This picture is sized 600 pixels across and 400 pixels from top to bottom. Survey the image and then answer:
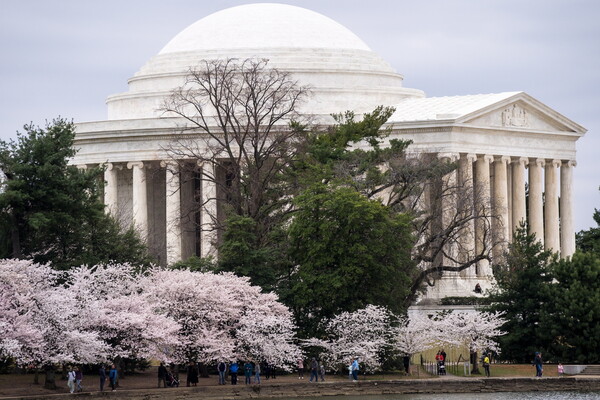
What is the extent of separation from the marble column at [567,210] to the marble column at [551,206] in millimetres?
566

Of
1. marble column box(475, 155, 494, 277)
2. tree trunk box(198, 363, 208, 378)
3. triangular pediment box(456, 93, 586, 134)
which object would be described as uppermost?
triangular pediment box(456, 93, 586, 134)

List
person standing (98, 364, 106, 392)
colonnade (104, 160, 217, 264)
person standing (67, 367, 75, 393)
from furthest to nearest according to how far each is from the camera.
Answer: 1. colonnade (104, 160, 217, 264)
2. person standing (98, 364, 106, 392)
3. person standing (67, 367, 75, 393)

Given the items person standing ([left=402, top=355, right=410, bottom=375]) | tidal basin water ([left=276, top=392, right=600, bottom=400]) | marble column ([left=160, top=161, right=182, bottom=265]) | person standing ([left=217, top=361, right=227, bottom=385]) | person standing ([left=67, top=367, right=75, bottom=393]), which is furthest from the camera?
marble column ([left=160, top=161, right=182, bottom=265])

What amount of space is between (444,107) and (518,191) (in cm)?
1000

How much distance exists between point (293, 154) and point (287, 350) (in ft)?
71.3

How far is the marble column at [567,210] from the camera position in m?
183

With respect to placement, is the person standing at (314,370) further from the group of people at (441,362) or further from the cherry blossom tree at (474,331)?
the cherry blossom tree at (474,331)

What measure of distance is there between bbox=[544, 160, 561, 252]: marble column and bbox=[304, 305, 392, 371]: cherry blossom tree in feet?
166

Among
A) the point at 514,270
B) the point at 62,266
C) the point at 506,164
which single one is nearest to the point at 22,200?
Answer: the point at 62,266

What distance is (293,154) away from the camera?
150 metres

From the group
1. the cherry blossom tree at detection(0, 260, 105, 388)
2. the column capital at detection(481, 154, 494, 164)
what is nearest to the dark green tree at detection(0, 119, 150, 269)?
the cherry blossom tree at detection(0, 260, 105, 388)

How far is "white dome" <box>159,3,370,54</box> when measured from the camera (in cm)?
19262

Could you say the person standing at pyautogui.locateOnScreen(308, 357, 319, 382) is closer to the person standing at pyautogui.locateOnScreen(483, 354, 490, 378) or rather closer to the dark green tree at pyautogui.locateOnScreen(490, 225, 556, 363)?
the person standing at pyautogui.locateOnScreen(483, 354, 490, 378)

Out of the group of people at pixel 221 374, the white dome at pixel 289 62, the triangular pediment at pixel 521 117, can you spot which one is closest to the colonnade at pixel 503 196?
the triangular pediment at pixel 521 117
